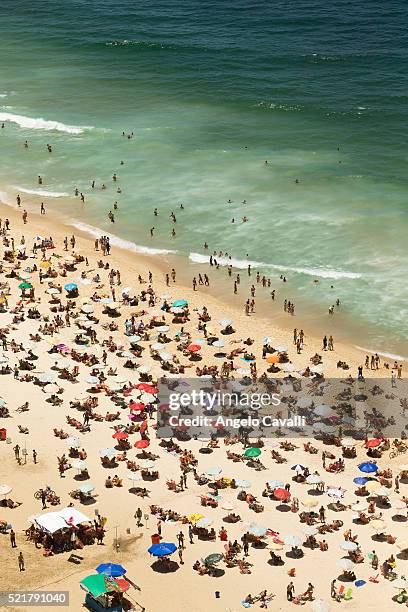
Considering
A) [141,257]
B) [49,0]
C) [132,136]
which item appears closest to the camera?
[141,257]

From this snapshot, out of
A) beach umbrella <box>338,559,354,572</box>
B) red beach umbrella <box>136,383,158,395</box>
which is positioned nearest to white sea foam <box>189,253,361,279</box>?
red beach umbrella <box>136,383,158,395</box>

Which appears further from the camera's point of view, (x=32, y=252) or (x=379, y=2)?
(x=379, y=2)

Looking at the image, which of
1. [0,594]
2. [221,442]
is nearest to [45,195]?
[221,442]

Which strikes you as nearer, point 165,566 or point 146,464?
point 165,566

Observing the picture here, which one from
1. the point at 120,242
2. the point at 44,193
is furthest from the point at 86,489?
the point at 44,193

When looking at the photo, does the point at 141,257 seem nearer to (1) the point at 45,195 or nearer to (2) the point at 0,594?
(1) the point at 45,195

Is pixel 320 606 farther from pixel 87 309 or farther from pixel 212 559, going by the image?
pixel 87 309

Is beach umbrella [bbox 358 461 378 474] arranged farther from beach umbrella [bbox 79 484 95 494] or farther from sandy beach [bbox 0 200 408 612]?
beach umbrella [bbox 79 484 95 494]
